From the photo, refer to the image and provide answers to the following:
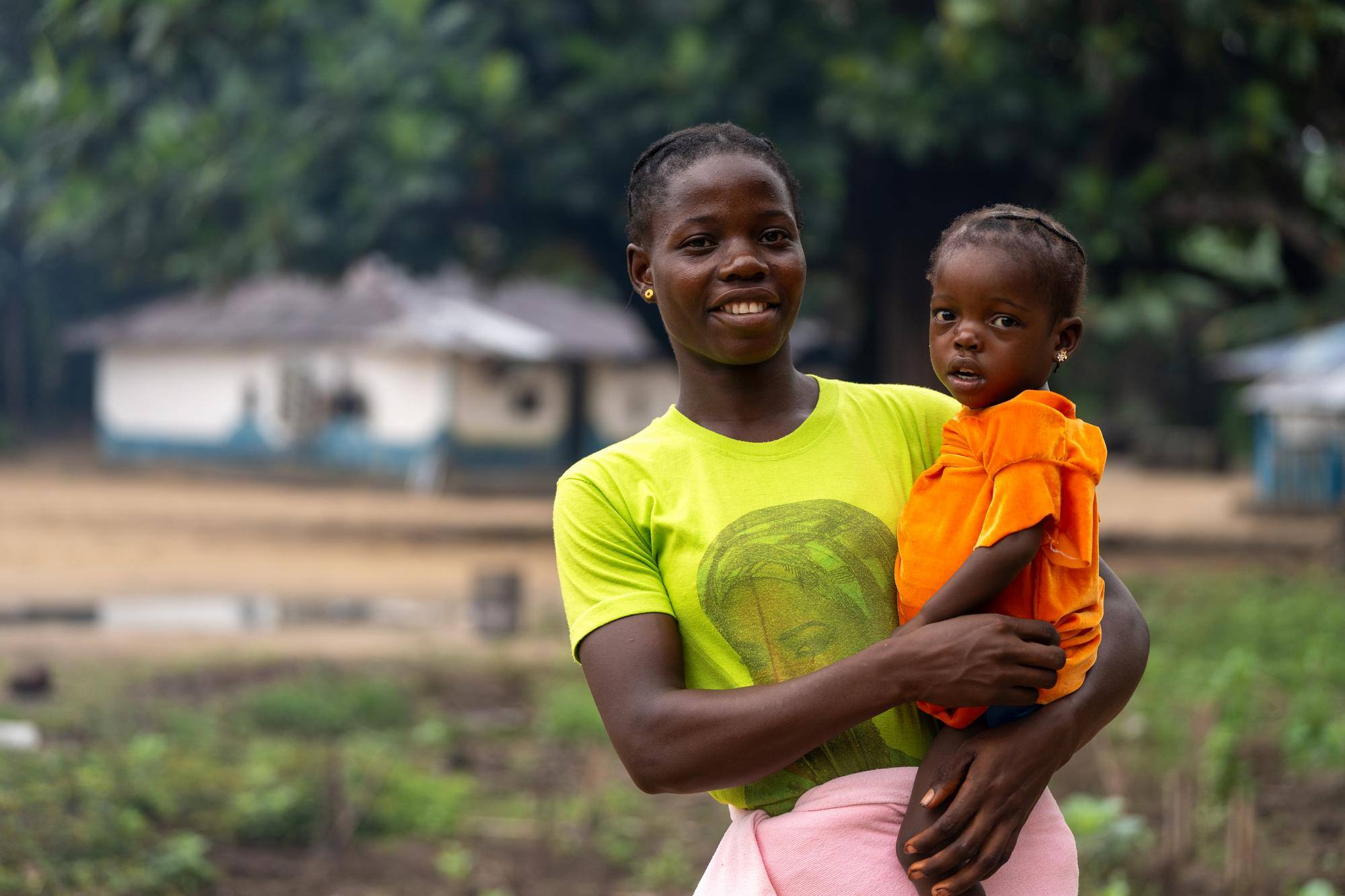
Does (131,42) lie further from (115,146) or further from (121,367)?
(121,367)

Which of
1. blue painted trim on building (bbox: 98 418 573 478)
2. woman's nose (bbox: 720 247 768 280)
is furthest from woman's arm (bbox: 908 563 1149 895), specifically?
blue painted trim on building (bbox: 98 418 573 478)

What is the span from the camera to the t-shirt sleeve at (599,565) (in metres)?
1.84

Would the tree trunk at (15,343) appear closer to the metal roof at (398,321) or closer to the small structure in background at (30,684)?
the metal roof at (398,321)

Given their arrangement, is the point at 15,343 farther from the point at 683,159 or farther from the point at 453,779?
the point at 683,159

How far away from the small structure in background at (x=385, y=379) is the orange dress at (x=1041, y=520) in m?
23.8

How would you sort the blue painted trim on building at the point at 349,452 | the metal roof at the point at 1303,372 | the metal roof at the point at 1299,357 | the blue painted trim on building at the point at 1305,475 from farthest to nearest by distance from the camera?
the blue painted trim on building at the point at 349,452
the blue painted trim on building at the point at 1305,475
the metal roof at the point at 1299,357
the metal roof at the point at 1303,372

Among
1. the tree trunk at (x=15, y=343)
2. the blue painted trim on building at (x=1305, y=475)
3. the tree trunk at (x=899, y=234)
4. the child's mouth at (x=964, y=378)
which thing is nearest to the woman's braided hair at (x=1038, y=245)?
the child's mouth at (x=964, y=378)

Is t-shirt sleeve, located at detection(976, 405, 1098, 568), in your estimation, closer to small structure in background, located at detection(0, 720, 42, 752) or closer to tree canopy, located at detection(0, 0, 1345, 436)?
small structure in background, located at detection(0, 720, 42, 752)

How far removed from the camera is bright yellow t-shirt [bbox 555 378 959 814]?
1863mm

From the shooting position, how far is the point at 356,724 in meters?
7.30

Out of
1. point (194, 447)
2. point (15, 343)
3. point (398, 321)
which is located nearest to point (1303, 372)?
point (398, 321)

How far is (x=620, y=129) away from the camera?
43.1ft

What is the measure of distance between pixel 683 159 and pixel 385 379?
26.4 metres

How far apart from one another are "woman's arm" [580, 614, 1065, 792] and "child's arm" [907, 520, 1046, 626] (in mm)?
45
